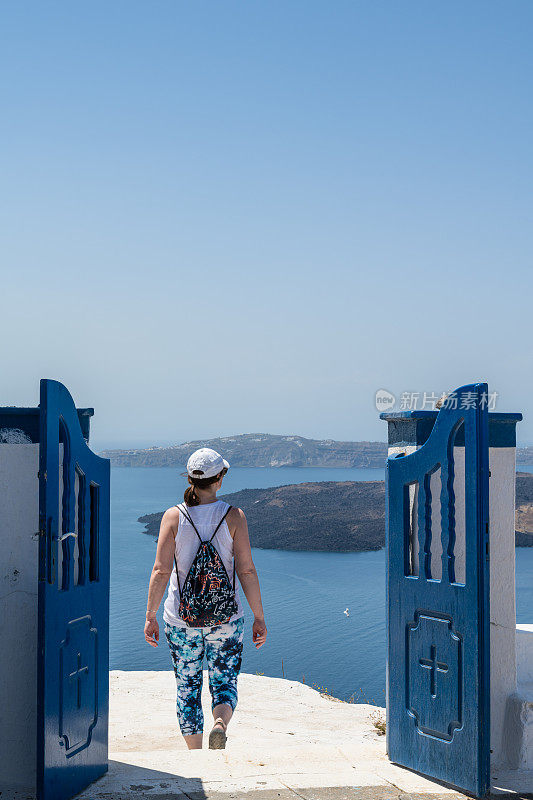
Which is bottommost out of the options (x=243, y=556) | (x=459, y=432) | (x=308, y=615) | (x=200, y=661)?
(x=308, y=615)

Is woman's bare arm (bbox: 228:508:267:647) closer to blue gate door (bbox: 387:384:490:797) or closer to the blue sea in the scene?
blue gate door (bbox: 387:384:490:797)

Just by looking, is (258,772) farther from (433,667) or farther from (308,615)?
(308,615)

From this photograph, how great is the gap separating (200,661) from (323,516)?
99202 millimetres

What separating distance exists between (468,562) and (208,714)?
439cm

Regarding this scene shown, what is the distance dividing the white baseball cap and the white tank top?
0.52 ft

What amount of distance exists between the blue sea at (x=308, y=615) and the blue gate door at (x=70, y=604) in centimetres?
1131

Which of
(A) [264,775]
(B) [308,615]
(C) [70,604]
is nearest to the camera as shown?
(C) [70,604]

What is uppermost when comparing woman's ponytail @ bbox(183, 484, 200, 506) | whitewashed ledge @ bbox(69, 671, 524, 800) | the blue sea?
woman's ponytail @ bbox(183, 484, 200, 506)

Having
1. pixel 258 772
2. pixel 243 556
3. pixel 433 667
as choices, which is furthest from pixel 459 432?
pixel 258 772

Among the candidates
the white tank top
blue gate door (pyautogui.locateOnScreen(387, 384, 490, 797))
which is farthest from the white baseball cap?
blue gate door (pyautogui.locateOnScreen(387, 384, 490, 797))

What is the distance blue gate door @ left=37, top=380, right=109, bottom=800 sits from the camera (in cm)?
328

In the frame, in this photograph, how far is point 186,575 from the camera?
3969 mm

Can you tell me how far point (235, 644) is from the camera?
4129 mm

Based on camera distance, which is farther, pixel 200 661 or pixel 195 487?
pixel 200 661
